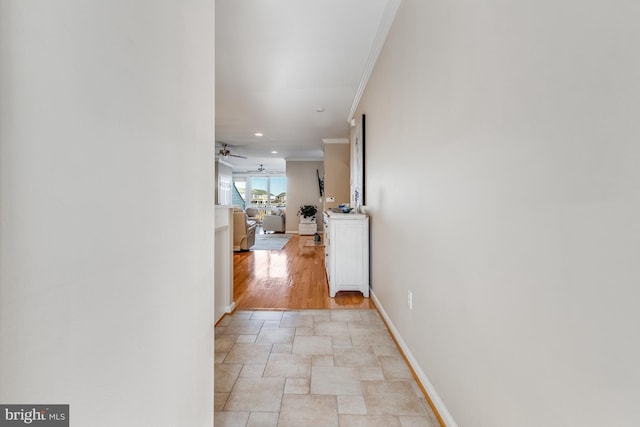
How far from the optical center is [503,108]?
0.96m

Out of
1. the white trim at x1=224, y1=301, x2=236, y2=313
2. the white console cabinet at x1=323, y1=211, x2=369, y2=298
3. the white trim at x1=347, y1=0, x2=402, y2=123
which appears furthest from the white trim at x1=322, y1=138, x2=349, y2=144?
the white trim at x1=224, y1=301, x2=236, y2=313

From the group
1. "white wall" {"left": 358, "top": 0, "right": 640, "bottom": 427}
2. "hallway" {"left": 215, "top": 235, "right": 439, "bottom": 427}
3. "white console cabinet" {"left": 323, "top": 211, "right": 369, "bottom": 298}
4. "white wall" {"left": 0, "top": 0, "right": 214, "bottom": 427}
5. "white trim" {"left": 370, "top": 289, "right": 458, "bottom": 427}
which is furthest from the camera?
"white console cabinet" {"left": 323, "top": 211, "right": 369, "bottom": 298}

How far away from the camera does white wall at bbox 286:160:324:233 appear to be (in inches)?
392

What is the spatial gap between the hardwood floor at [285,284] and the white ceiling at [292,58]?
251 cm

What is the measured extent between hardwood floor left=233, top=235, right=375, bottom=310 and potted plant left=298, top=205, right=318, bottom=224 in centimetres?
352

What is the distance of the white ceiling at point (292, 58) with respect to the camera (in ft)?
7.33

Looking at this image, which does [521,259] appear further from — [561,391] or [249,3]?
[249,3]

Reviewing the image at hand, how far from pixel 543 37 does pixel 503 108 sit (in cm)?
21

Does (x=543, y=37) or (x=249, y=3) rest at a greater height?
(x=249, y=3)

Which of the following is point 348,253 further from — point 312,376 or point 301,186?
point 301,186

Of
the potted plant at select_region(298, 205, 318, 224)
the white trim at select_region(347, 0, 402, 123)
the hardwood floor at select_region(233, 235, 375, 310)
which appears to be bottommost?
the hardwood floor at select_region(233, 235, 375, 310)

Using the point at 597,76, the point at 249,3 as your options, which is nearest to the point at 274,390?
the point at 597,76

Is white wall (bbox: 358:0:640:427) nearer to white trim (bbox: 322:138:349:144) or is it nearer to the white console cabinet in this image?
the white console cabinet

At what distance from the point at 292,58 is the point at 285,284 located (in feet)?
8.65
